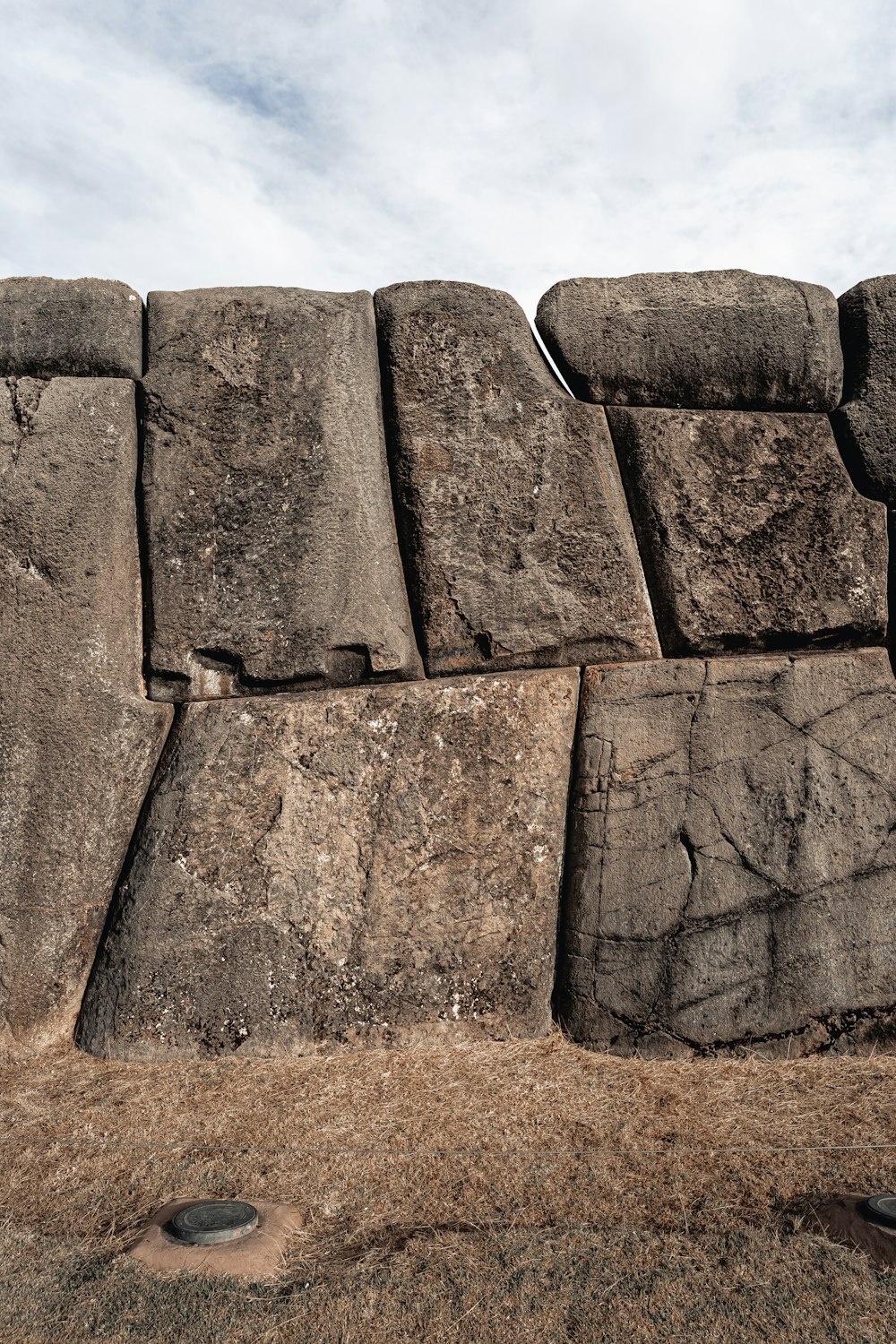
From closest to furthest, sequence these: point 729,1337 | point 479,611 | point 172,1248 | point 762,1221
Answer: point 729,1337 → point 172,1248 → point 762,1221 → point 479,611

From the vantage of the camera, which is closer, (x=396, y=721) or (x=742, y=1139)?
(x=742, y=1139)

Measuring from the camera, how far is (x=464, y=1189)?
83.2 inches

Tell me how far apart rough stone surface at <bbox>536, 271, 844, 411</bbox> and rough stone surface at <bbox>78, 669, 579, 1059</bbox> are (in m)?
1.05

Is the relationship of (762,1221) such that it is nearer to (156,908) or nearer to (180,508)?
(156,908)

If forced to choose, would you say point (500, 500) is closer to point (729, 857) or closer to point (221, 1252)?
point (729, 857)

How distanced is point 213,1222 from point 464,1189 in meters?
0.50

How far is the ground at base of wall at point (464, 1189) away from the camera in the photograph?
5.53 ft

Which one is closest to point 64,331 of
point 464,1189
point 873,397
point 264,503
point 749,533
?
point 264,503

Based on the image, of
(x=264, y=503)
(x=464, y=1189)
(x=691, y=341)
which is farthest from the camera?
(x=691, y=341)

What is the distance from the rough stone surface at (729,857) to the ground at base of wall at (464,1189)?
160mm

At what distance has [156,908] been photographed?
9.69 ft

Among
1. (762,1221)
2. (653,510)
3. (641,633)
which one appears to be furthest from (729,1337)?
(653,510)

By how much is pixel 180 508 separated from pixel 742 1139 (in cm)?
231

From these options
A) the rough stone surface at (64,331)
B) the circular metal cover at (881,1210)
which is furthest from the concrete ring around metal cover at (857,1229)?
the rough stone surface at (64,331)
